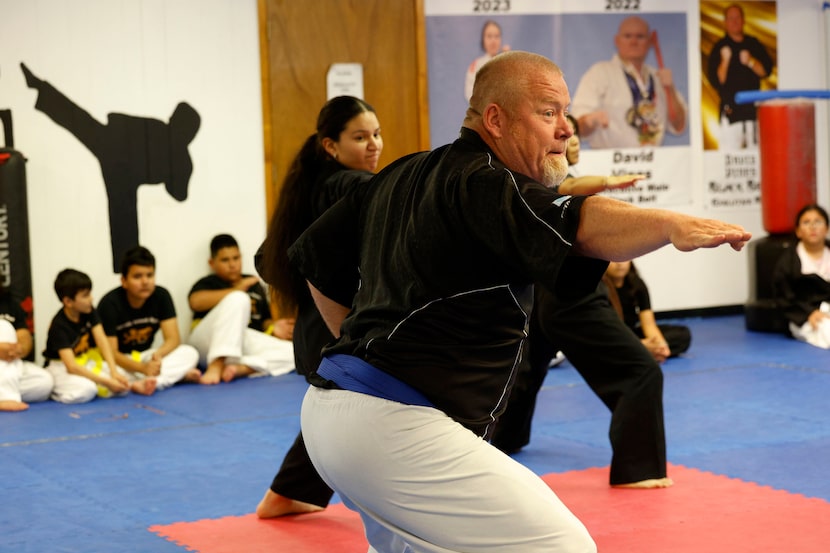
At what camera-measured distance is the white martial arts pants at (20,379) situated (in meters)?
7.10

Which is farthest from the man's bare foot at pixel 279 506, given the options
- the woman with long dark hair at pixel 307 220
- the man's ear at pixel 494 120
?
the man's ear at pixel 494 120

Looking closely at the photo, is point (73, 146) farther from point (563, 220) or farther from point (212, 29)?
point (563, 220)

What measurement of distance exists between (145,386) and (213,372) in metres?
0.67

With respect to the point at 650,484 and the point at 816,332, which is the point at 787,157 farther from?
the point at 650,484

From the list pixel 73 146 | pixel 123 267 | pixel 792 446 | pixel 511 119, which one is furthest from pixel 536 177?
pixel 73 146

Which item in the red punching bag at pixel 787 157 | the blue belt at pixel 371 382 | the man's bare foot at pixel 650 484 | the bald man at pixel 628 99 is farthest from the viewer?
the bald man at pixel 628 99

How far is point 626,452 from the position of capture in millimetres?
4637

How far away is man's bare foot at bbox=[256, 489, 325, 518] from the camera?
427 centimetres

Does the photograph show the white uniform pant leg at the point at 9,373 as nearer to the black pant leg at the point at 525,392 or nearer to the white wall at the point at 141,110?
the white wall at the point at 141,110

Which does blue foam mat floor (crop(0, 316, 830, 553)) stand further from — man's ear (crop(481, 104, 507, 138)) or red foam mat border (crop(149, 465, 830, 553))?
man's ear (crop(481, 104, 507, 138))

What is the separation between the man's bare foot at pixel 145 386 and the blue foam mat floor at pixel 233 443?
8 cm

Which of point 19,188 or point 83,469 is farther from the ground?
point 19,188

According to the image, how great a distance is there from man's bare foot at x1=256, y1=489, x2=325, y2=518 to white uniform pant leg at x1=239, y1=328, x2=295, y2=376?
153 inches

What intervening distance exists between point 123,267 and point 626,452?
4.39 metres
